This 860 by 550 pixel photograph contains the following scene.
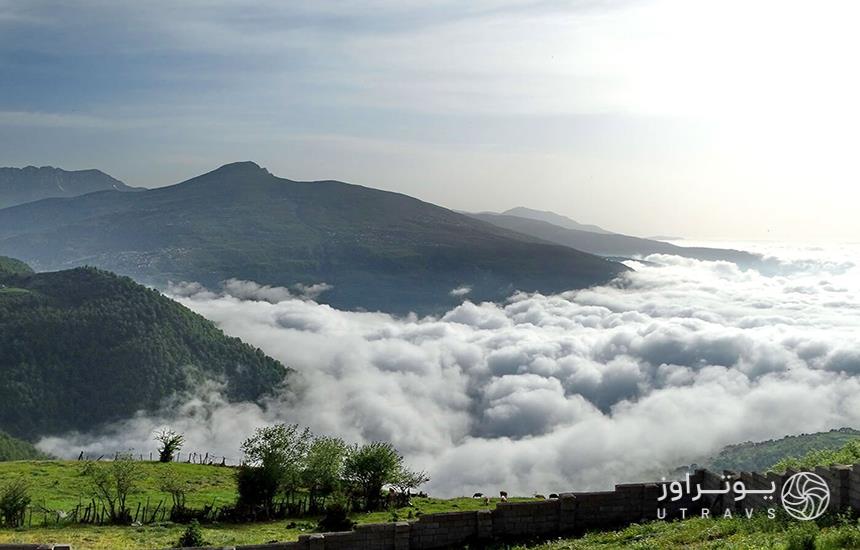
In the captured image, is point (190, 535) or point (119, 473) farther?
point (119, 473)

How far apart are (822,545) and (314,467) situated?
164 feet

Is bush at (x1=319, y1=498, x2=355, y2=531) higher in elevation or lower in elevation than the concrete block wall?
lower

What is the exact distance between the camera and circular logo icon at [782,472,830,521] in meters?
24.4

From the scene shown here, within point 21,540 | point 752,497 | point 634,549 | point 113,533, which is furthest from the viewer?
point 113,533

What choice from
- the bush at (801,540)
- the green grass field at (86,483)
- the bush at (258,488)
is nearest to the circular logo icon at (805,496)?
the bush at (801,540)

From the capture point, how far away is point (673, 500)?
3250cm

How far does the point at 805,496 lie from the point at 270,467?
145 ft

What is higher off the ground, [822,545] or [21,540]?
[822,545]

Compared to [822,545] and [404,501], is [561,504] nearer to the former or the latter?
[822,545]

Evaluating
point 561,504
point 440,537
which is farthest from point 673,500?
point 440,537

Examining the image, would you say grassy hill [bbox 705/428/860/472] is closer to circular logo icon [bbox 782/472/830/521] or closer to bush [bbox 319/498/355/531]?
bush [bbox 319/498/355/531]

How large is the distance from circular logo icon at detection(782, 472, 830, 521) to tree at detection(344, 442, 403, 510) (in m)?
40.5

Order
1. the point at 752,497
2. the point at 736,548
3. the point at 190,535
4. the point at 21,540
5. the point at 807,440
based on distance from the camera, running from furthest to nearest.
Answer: the point at 807,440 → the point at 21,540 → the point at 190,535 → the point at 752,497 → the point at 736,548
